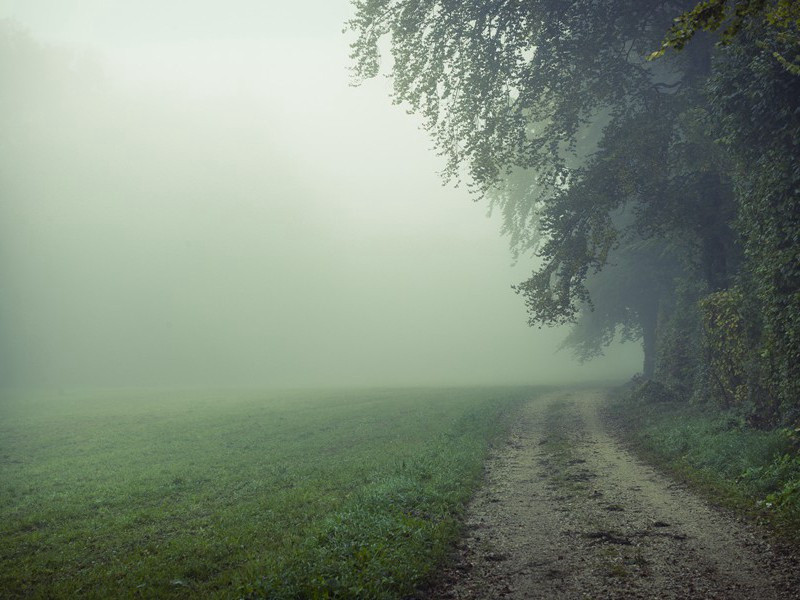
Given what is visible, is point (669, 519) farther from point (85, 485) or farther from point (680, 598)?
point (85, 485)

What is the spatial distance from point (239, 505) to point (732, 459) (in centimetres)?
1371

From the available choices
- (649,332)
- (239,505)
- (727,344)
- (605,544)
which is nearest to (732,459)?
(605,544)

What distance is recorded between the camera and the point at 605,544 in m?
9.32

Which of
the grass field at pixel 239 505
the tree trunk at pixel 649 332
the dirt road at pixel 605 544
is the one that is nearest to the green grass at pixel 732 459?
the dirt road at pixel 605 544

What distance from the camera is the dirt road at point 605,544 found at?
7.54 meters

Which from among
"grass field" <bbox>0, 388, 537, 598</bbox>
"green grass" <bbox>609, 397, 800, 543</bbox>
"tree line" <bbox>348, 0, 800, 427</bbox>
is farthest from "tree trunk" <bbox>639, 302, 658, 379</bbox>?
"green grass" <bbox>609, 397, 800, 543</bbox>

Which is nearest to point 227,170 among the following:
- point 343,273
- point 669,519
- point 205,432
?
point 343,273

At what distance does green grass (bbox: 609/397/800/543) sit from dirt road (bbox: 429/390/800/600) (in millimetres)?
735

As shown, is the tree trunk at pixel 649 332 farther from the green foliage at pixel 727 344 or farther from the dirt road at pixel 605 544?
the dirt road at pixel 605 544

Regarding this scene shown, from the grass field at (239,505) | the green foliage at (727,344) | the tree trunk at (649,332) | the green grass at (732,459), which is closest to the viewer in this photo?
the grass field at (239,505)

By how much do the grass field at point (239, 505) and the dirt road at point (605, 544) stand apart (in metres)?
0.85

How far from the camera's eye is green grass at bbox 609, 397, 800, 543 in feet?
→ 34.3

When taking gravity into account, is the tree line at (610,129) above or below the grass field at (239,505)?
above

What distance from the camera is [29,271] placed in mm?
104188
